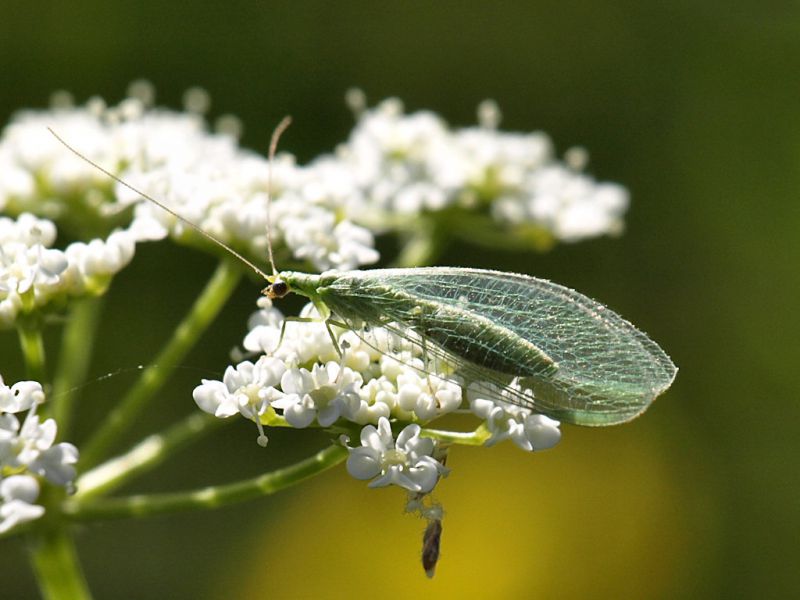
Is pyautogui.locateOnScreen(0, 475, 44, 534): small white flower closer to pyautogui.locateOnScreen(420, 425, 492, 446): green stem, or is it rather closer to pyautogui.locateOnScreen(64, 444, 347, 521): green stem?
pyautogui.locateOnScreen(64, 444, 347, 521): green stem

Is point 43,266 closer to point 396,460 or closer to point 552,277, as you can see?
point 396,460

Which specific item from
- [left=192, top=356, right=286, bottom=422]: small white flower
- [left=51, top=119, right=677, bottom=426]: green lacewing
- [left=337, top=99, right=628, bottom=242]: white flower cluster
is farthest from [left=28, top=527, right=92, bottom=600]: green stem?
[left=337, top=99, right=628, bottom=242]: white flower cluster

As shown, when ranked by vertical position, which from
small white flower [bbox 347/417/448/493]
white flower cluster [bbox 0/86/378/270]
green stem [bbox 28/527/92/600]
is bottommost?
green stem [bbox 28/527/92/600]

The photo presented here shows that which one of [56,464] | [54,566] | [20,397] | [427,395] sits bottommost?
[54,566]

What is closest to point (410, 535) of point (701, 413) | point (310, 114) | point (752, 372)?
point (701, 413)

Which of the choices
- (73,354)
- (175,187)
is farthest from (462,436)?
(73,354)

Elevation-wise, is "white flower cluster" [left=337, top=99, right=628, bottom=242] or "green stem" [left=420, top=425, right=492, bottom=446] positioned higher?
"white flower cluster" [left=337, top=99, right=628, bottom=242]
